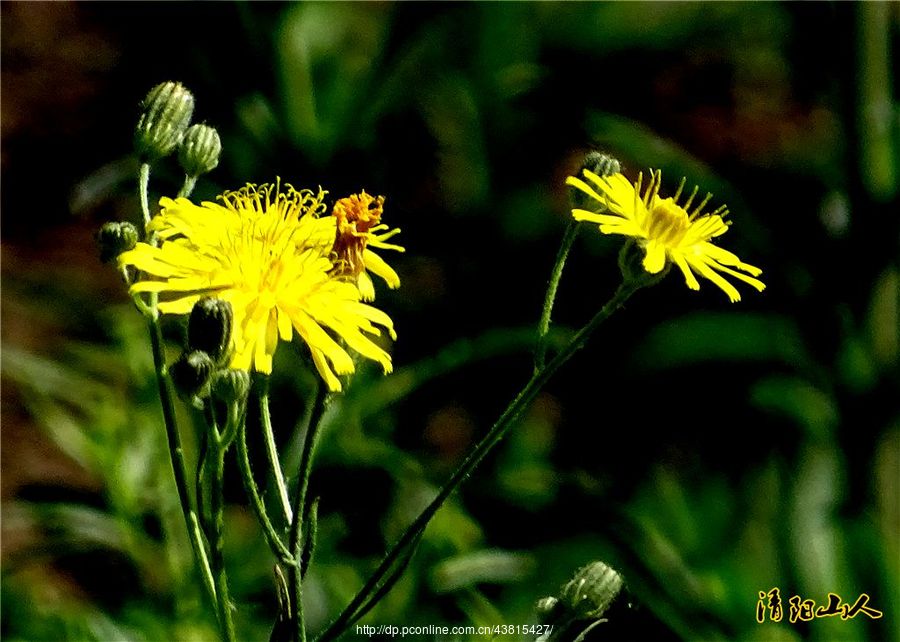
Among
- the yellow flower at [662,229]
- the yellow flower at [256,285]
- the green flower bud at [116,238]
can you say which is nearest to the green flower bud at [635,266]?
the yellow flower at [662,229]

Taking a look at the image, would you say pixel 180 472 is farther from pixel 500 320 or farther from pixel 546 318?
pixel 500 320

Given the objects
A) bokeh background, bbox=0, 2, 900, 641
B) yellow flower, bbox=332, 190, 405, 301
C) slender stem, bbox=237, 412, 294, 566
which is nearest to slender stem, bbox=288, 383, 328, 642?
slender stem, bbox=237, 412, 294, 566

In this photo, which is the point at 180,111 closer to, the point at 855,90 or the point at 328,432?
the point at 328,432

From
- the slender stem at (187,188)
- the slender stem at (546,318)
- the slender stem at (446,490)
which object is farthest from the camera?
the slender stem at (187,188)

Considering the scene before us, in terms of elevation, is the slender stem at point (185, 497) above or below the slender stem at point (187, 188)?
below

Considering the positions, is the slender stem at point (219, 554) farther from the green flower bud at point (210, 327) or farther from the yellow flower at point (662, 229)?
the yellow flower at point (662, 229)
